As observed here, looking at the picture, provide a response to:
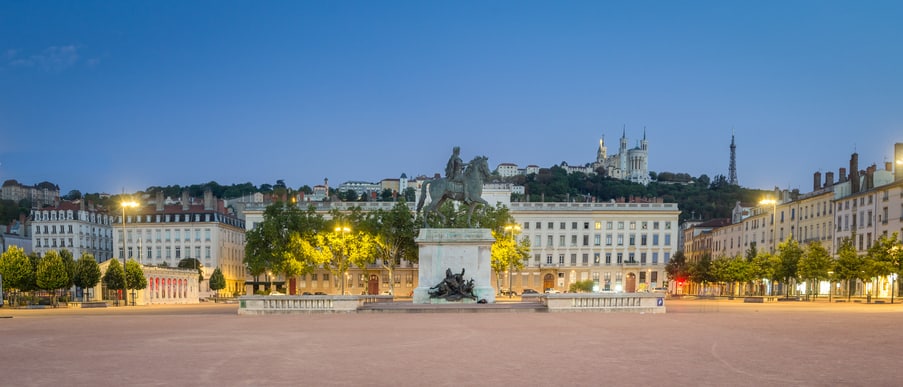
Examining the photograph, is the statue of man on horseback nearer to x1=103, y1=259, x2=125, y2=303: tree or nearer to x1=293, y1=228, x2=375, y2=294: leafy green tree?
x1=293, y1=228, x2=375, y2=294: leafy green tree

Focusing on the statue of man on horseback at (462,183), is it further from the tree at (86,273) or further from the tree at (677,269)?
the tree at (677,269)

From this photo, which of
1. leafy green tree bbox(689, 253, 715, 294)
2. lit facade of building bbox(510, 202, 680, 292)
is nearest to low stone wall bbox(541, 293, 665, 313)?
leafy green tree bbox(689, 253, 715, 294)

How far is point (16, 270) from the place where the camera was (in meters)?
59.5

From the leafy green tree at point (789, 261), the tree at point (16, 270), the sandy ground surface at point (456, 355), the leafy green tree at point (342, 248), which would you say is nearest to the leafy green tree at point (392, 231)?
the leafy green tree at point (342, 248)

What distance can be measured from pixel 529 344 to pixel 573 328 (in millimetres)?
5422

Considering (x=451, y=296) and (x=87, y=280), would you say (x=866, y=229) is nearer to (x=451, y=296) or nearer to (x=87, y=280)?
(x=451, y=296)

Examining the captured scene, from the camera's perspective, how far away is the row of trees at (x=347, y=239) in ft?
234

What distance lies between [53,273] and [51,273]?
0.45 feet

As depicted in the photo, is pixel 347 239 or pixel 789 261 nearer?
pixel 347 239

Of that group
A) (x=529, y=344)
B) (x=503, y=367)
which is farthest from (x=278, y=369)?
(x=529, y=344)

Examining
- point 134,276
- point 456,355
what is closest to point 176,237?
point 134,276

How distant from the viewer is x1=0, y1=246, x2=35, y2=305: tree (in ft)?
195

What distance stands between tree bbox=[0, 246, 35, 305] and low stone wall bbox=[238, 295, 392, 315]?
111 ft

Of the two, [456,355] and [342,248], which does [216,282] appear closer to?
[342,248]
